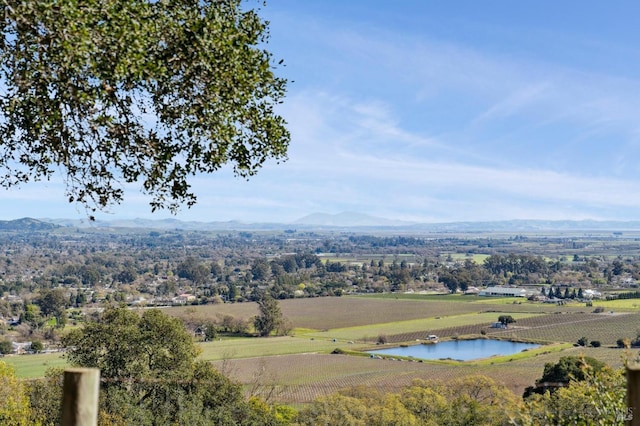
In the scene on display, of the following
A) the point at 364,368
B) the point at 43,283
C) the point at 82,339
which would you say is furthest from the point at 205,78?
the point at 43,283

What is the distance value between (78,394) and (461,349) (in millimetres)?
49212

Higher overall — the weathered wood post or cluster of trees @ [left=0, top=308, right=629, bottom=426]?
the weathered wood post

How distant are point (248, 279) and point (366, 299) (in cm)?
3565

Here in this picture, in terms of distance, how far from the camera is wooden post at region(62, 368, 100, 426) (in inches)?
99.4

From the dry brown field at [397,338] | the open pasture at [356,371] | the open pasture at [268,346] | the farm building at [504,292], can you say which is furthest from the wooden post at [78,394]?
the farm building at [504,292]

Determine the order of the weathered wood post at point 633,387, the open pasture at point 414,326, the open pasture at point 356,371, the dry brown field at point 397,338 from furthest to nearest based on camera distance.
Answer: the open pasture at point 414,326 → the dry brown field at point 397,338 → the open pasture at point 356,371 → the weathered wood post at point 633,387

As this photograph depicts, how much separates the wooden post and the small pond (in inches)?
1714

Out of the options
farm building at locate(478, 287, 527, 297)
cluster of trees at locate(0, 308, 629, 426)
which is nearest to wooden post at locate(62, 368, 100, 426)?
cluster of trees at locate(0, 308, 629, 426)

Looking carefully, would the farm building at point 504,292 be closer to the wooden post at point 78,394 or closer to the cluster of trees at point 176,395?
the cluster of trees at point 176,395

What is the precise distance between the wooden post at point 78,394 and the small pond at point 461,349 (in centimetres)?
4355

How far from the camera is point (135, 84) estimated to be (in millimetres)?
6266

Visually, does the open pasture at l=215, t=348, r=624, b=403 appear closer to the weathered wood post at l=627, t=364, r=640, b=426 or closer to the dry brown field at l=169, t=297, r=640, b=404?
the dry brown field at l=169, t=297, r=640, b=404

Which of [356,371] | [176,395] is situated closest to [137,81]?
[176,395]

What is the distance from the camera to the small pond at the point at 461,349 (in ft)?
151
